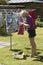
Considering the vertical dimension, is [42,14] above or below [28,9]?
below

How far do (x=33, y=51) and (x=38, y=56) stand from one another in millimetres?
284

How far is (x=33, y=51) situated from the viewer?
833 cm

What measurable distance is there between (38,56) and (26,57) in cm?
44

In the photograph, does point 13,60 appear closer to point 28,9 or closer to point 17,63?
point 17,63

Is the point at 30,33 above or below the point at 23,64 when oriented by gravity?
above

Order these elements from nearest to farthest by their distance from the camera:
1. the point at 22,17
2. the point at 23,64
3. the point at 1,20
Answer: the point at 23,64
the point at 22,17
the point at 1,20

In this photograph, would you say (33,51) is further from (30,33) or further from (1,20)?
(1,20)

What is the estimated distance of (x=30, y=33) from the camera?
322 inches

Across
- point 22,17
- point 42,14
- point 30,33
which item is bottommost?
point 42,14

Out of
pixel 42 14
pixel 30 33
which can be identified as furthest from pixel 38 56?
pixel 42 14

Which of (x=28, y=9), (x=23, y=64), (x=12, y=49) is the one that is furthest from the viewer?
(x=12, y=49)

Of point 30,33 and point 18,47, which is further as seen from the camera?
point 18,47

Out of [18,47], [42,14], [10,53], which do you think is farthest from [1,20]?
[42,14]

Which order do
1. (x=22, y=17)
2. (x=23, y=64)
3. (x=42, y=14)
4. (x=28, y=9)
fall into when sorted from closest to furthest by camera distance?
(x=23, y=64)
(x=22, y=17)
(x=28, y=9)
(x=42, y=14)
